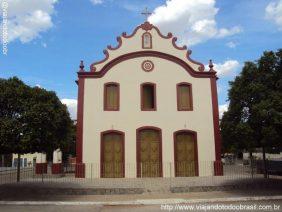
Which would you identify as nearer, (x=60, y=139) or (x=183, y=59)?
(x=60, y=139)

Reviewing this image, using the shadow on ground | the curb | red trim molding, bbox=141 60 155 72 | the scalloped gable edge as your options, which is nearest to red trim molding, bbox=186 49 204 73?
the scalloped gable edge

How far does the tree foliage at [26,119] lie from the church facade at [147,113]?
648cm

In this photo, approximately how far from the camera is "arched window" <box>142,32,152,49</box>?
24130 millimetres

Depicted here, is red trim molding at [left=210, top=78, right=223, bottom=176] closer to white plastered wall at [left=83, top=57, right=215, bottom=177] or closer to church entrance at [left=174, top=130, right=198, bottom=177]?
white plastered wall at [left=83, top=57, right=215, bottom=177]

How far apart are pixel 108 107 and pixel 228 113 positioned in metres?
8.00

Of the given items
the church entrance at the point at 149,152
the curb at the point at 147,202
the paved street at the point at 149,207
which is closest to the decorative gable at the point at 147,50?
the church entrance at the point at 149,152

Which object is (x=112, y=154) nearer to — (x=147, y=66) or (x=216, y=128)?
(x=147, y=66)

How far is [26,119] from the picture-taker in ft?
49.5

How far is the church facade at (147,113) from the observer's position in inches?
891

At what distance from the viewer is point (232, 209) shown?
496 inches

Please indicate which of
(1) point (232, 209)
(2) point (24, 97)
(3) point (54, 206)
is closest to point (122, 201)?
(3) point (54, 206)

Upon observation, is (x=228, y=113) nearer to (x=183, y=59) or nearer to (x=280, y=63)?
(x=280, y=63)

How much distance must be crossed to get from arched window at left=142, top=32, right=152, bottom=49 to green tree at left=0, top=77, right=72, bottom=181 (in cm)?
924

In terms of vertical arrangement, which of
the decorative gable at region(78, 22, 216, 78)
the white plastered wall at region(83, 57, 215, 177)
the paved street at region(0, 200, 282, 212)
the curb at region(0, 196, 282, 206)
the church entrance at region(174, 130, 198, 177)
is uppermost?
the decorative gable at region(78, 22, 216, 78)
